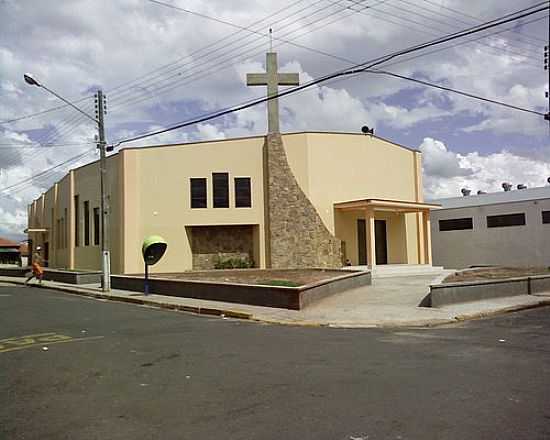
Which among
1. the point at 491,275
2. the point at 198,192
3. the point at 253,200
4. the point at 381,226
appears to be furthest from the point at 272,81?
the point at 491,275

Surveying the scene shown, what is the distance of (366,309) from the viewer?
54.7 feet

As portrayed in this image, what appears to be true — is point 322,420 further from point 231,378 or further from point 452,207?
point 452,207

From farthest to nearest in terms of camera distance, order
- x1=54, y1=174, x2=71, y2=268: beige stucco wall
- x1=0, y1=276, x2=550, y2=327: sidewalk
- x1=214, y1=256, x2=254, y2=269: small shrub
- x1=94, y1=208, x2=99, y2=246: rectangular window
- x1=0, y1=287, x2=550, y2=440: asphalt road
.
A: x1=54, y1=174, x2=71, y2=268: beige stucco wall < x1=94, y1=208, x2=99, y2=246: rectangular window < x1=214, y1=256, x2=254, y2=269: small shrub < x1=0, y1=276, x2=550, y2=327: sidewalk < x1=0, y1=287, x2=550, y2=440: asphalt road

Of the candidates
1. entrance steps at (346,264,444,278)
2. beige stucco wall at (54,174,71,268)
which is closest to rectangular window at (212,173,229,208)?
entrance steps at (346,264,444,278)

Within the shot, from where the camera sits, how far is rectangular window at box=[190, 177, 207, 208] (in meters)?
31.1

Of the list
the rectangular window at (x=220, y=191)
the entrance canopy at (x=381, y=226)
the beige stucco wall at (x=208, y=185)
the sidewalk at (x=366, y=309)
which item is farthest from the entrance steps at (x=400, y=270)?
the rectangular window at (x=220, y=191)

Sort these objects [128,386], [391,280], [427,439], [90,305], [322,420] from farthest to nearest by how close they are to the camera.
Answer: [391,280], [90,305], [128,386], [322,420], [427,439]

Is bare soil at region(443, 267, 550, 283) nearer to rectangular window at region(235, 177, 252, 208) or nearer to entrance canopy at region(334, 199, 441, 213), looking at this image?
entrance canopy at region(334, 199, 441, 213)

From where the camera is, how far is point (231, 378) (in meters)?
7.93

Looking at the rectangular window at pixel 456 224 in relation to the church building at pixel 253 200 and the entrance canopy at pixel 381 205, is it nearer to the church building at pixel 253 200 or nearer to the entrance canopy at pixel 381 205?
the entrance canopy at pixel 381 205

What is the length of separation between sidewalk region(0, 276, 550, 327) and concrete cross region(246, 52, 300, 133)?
40.6ft

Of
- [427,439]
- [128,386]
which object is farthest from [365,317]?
[427,439]

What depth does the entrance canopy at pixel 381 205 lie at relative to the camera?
2875 centimetres

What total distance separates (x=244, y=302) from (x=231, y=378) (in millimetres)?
10535
